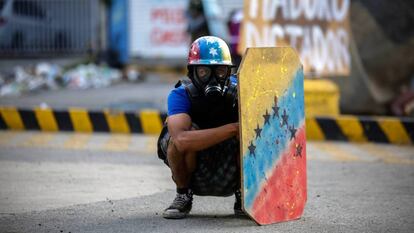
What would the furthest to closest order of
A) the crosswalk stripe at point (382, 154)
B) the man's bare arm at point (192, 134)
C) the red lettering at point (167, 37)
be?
the red lettering at point (167, 37) < the crosswalk stripe at point (382, 154) < the man's bare arm at point (192, 134)

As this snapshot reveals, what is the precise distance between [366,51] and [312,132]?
3522mm

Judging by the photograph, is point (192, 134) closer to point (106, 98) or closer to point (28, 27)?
point (106, 98)

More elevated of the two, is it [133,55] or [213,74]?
[213,74]

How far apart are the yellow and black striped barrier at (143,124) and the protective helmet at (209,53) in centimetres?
518

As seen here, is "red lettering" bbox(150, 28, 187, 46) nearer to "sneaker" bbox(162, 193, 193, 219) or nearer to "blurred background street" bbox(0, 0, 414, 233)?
"blurred background street" bbox(0, 0, 414, 233)

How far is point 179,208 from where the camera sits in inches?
228

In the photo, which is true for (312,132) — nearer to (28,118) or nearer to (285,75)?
(28,118)

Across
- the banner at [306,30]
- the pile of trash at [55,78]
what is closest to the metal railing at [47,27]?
the pile of trash at [55,78]

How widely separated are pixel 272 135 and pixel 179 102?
0.67 metres

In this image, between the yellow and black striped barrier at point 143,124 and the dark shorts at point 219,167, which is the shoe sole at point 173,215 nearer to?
the dark shorts at point 219,167

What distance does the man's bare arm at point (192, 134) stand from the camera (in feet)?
17.7

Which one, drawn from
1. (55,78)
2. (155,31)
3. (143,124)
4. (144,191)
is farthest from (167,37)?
(144,191)

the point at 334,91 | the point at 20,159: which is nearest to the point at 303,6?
the point at 334,91

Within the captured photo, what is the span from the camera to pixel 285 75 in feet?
17.9
